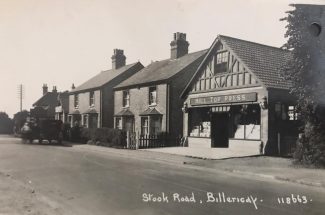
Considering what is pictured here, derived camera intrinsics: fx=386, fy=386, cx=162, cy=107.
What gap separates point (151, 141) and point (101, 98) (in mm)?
14911

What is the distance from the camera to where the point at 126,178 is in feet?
40.3

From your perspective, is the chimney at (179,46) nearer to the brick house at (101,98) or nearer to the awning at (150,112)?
the awning at (150,112)

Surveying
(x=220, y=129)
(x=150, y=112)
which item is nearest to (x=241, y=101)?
(x=220, y=129)

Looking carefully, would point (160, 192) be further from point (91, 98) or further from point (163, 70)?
point (91, 98)

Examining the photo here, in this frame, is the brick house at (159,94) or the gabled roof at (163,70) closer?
the brick house at (159,94)

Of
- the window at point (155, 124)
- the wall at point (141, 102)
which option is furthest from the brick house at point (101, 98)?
the window at point (155, 124)

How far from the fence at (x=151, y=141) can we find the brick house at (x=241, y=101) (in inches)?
72.9

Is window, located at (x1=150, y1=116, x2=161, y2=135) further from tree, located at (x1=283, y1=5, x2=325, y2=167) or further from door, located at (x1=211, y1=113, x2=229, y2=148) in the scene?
tree, located at (x1=283, y1=5, x2=325, y2=167)

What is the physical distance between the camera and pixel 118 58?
46.7 metres

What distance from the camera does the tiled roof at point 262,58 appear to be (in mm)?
20656

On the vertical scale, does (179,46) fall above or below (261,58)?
above

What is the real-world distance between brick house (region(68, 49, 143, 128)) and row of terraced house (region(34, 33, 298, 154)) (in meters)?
2.62

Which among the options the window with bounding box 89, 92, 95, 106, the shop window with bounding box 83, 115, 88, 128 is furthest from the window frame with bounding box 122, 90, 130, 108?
the shop window with bounding box 83, 115, 88, 128

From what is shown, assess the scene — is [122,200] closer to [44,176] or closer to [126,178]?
[126,178]
